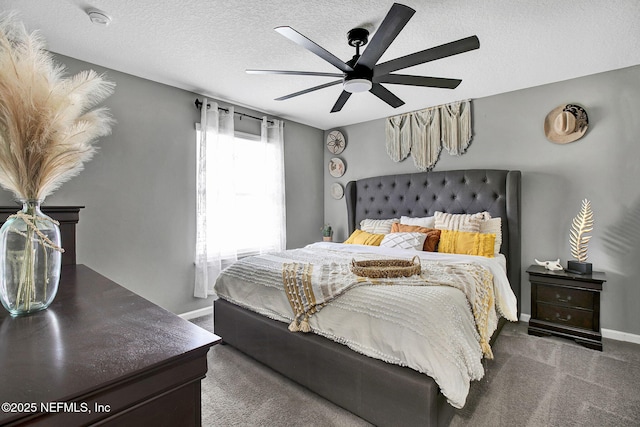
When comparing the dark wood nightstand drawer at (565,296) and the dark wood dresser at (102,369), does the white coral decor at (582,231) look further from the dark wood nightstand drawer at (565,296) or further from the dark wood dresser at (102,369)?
the dark wood dresser at (102,369)

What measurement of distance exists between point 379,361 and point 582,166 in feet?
9.66

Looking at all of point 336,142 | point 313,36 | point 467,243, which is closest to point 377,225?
point 467,243

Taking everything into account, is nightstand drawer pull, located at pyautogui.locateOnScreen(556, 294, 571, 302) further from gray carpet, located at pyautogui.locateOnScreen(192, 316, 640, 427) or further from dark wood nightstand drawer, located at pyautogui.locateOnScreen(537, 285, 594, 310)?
gray carpet, located at pyautogui.locateOnScreen(192, 316, 640, 427)

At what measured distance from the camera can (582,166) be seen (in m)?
2.99

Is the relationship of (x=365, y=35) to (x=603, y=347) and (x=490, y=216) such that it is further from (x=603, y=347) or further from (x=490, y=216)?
(x=603, y=347)

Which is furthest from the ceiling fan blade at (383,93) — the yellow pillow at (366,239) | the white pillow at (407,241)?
the yellow pillow at (366,239)

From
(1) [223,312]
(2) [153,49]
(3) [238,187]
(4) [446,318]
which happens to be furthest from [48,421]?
(3) [238,187]

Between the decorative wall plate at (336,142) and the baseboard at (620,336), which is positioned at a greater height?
the decorative wall plate at (336,142)

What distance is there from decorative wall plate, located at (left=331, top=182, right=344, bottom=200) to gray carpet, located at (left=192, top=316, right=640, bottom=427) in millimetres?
2895

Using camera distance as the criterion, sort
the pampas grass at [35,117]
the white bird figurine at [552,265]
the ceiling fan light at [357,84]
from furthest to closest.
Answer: the white bird figurine at [552,265] < the ceiling fan light at [357,84] < the pampas grass at [35,117]

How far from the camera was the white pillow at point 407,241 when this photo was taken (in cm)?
313

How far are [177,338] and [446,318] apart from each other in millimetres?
1337

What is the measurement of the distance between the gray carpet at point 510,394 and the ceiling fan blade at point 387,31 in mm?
2173

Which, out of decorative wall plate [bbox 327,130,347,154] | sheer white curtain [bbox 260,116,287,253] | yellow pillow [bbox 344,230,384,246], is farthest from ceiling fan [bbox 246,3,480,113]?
decorative wall plate [bbox 327,130,347,154]
